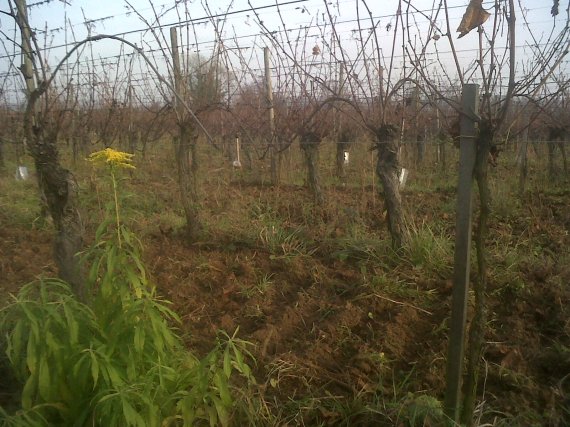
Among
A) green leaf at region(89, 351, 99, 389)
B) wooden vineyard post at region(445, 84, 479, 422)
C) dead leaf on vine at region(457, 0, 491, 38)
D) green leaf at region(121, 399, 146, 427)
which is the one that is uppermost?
dead leaf on vine at region(457, 0, 491, 38)

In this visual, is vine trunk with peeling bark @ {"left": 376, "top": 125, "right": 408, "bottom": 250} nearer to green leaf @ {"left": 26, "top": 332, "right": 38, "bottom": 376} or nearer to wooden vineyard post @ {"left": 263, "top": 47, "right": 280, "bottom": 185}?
green leaf @ {"left": 26, "top": 332, "right": 38, "bottom": 376}

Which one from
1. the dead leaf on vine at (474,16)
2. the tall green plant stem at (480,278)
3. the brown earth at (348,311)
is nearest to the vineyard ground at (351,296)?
the brown earth at (348,311)

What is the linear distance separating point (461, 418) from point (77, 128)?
937 cm

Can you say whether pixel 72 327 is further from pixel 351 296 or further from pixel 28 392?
pixel 351 296

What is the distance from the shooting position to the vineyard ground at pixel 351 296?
95.8 inches

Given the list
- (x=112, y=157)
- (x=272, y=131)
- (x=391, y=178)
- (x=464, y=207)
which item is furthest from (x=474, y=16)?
(x=272, y=131)

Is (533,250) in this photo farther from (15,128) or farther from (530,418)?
(15,128)

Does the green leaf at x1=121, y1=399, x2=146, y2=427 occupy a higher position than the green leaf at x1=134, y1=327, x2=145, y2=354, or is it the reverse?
the green leaf at x1=134, y1=327, x2=145, y2=354

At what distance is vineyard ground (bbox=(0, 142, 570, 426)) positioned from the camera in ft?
7.98

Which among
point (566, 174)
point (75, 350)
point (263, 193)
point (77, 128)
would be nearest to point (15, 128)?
point (77, 128)

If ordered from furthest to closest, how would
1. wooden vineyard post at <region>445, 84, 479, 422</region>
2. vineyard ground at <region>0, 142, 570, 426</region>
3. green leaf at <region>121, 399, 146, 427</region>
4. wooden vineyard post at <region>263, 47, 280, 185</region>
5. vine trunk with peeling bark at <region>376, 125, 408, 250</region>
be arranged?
wooden vineyard post at <region>263, 47, 280, 185</region> < vine trunk with peeling bark at <region>376, 125, 408, 250</region> < vineyard ground at <region>0, 142, 570, 426</region> < wooden vineyard post at <region>445, 84, 479, 422</region> < green leaf at <region>121, 399, 146, 427</region>

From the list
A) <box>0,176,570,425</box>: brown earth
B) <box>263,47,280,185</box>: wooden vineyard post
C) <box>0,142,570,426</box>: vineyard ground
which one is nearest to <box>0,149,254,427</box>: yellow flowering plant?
<box>0,142,570,426</box>: vineyard ground

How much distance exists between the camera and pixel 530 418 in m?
2.23

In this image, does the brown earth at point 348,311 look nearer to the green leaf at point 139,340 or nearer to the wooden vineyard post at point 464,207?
the wooden vineyard post at point 464,207
